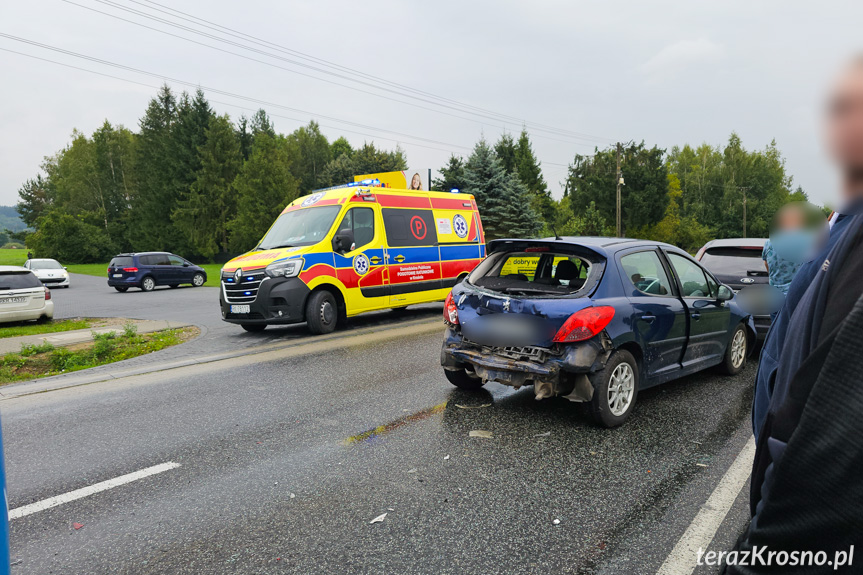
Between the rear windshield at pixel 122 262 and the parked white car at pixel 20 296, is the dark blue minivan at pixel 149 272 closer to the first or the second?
the rear windshield at pixel 122 262

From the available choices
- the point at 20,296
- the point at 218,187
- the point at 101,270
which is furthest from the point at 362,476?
the point at 218,187

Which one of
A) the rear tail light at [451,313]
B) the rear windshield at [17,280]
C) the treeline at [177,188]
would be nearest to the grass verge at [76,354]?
the rear windshield at [17,280]

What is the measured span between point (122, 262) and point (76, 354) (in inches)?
693

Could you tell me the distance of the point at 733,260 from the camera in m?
8.23

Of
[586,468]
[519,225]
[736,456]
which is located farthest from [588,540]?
[519,225]

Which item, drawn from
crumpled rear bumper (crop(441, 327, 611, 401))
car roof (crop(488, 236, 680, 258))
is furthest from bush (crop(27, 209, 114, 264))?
crumpled rear bumper (crop(441, 327, 611, 401))

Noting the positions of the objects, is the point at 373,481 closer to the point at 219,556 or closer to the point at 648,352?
the point at 219,556

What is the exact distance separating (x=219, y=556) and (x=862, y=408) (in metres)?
2.91

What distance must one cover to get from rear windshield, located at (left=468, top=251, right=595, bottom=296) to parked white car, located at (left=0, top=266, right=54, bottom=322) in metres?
12.1

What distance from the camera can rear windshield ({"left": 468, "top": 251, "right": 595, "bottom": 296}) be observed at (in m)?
5.24

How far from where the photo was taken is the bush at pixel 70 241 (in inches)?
2130

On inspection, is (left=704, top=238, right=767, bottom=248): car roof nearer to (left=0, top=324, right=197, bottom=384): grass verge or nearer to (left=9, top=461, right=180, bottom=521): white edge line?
(left=9, top=461, right=180, bottom=521): white edge line

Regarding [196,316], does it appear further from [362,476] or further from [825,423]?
[825,423]

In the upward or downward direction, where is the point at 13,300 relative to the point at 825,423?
downward
